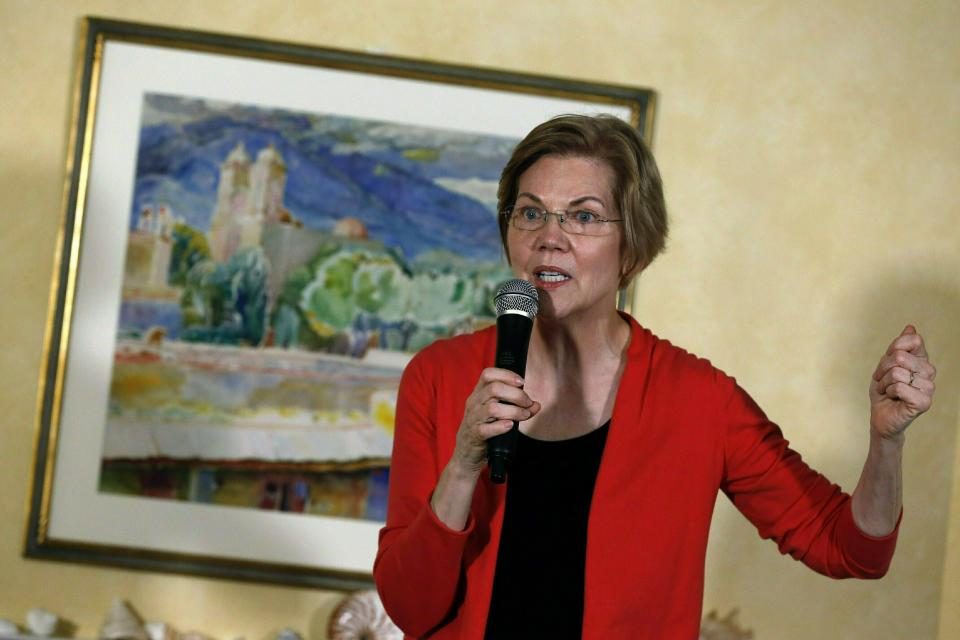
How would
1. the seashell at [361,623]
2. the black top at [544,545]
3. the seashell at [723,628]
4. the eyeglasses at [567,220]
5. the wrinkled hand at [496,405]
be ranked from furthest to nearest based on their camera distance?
the seashell at [723,628] → the seashell at [361,623] → the eyeglasses at [567,220] → the black top at [544,545] → the wrinkled hand at [496,405]

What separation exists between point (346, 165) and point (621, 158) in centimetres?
139

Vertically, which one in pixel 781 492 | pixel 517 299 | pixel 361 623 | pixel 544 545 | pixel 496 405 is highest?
pixel 517 299

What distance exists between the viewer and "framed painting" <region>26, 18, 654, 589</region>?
3002mm

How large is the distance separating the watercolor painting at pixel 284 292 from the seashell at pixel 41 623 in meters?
0.36

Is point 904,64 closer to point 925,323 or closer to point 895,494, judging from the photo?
point 925,323

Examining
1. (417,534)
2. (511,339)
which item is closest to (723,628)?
(417,534)

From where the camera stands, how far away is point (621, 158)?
1816 millimetres

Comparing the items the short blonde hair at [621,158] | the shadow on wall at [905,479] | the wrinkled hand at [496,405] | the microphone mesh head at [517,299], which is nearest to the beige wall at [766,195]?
the shadow on wall at [905,479]

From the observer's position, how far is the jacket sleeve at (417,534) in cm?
156

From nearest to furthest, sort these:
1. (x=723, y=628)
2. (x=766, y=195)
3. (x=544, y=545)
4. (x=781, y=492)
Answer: (x=544, y=545)
(x=781, y=492)
(x=723, y=628)
(x=766, y=195)

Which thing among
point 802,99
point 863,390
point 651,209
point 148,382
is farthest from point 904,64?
point 148,382

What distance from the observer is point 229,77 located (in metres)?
3.06

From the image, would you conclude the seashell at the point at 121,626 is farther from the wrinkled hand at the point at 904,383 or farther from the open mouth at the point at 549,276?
the wrinkled hand at the point at 904,383

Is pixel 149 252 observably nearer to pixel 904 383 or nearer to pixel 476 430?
pixel 476 430
